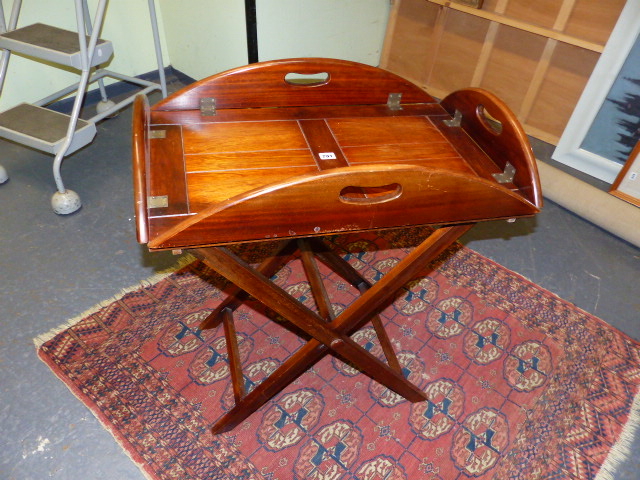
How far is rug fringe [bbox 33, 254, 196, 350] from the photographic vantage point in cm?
169

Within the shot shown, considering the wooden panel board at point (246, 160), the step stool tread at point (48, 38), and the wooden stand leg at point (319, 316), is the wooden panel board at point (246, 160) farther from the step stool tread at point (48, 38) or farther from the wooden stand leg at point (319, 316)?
the step stool tread at point (48, 38)

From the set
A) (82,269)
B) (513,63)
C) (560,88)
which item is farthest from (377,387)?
(513,63)

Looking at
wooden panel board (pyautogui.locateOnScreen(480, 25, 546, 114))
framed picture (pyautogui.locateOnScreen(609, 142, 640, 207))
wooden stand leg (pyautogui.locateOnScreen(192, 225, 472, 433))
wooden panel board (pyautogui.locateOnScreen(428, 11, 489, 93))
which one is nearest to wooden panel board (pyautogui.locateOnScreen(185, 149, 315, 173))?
wooden stand leg (pyautogui.locateOnScreen(192, 225, 472, 433))

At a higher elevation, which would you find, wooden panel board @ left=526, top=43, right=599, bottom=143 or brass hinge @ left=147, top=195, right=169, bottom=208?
brass hinge @ left=147, top=195, right=169, bottom=208

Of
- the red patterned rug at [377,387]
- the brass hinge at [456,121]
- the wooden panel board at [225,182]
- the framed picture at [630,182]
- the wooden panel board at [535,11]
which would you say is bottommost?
the red patterned rug at [377,387]

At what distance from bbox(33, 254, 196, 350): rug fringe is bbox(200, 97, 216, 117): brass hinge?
34.5 inches

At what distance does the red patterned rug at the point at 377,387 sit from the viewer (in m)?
1.45

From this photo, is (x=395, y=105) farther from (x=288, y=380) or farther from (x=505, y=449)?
(x=505, y=449)

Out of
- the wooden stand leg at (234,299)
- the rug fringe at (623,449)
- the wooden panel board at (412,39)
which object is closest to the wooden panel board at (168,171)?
the wooden stand leg at (234,299)

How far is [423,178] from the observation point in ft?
3.20

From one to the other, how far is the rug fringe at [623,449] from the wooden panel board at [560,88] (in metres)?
1.67

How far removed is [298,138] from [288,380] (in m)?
0.71

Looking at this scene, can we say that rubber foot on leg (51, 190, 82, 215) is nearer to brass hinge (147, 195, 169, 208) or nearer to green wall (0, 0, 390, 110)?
green wall (0, 0, 390, 110)


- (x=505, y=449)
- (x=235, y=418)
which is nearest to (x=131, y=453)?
(x=235, y=418)
